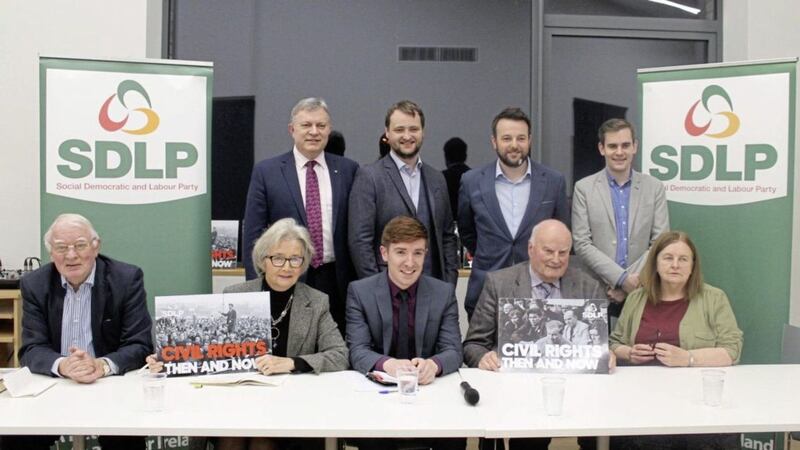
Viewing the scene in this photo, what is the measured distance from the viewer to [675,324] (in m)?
3.12

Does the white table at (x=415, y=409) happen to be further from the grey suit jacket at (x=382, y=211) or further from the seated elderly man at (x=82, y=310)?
the grey suit jacket at (x=382, y=211)

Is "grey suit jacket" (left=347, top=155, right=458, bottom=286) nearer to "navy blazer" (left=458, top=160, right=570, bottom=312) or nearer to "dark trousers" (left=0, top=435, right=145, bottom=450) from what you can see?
"navy blazer" (left=458, top=160, right=570, bottom=312)

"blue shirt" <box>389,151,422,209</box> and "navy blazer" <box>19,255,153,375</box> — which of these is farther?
"blue shirt" <box>389,151,422,209</box>

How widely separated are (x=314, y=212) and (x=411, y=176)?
0.50 m

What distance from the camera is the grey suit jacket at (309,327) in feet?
9.76

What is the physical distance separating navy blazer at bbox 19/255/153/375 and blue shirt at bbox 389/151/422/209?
1286 mm

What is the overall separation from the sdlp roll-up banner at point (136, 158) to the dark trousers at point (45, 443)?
1.11m

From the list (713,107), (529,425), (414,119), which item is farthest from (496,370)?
(713,107)

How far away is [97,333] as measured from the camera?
Result: 297cm

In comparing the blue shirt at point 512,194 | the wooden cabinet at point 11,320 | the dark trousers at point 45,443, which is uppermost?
the blue shirt at point 512,194

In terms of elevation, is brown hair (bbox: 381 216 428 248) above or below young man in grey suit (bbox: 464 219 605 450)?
above

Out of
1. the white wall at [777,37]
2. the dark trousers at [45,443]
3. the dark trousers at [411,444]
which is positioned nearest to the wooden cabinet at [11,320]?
the dark trousers at [45,443]

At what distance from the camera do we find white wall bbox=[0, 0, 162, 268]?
15.6 feet

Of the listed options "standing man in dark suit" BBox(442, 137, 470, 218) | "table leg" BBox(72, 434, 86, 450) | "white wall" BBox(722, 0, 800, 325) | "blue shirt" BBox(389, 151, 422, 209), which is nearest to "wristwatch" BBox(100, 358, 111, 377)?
"table leg" BBox(72, 434, 86, 450)
